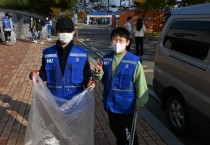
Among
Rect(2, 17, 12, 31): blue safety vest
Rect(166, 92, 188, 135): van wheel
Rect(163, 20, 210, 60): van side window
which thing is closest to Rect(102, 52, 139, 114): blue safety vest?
Rect(163, 20, 210, 60): van side window

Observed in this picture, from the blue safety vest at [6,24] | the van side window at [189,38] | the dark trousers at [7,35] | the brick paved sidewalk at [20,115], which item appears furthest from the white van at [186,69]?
the dark trousers at [7,35]

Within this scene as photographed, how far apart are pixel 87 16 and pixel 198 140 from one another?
48.6m

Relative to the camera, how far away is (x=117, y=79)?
3182 mm

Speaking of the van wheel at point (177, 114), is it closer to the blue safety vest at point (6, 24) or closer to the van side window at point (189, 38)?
the van side window at point (189, 38)

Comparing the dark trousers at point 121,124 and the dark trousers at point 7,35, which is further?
the dark trousers at point 7,35

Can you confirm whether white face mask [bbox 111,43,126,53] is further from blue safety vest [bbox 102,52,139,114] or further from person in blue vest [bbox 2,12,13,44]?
person in blue vest [bbox 2,12,13,44]

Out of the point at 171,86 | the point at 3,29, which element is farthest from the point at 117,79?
the point at 3,29

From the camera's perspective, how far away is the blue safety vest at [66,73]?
328 cm

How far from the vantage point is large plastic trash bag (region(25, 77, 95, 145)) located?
10.6 feet

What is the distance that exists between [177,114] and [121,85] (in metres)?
1.67

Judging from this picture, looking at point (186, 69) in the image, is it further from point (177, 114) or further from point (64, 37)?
point (64, 37)

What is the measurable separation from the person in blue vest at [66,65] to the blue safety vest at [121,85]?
0.22 m

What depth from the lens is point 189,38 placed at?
4.21 meters

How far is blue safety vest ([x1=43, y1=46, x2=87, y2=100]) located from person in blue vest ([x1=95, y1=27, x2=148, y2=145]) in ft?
0.73
